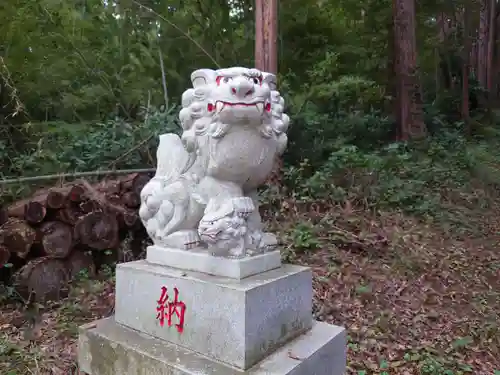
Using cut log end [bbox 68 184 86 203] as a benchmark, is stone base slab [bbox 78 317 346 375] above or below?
below

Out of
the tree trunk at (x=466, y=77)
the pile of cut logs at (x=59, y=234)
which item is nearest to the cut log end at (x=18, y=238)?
the pile of cut logs at (x=59, y=234)

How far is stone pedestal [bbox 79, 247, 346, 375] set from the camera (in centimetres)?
171

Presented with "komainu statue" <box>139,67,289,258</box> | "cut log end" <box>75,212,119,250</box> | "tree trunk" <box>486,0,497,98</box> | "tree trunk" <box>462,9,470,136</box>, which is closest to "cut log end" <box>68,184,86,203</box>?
"cut log end" <box>75,212,119,250</box>

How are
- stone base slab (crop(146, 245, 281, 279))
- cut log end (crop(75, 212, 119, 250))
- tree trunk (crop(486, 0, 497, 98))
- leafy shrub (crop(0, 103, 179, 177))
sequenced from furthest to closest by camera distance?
tree trunk (crop(486, 0, 497, 98)) → leafy shrub (crop(0, 103, 179, 177)) → cut log end (crop(75, 212, 119, 250)) → stone base slab (crop(146, 245, 281, 279))

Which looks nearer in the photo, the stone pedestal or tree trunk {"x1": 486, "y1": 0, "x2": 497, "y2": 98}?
the stone pedestal

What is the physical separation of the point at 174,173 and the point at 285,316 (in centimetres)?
91

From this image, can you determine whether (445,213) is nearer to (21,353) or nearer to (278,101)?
(278,101)

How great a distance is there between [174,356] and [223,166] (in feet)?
2.85

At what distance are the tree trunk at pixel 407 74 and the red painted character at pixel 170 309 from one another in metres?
5.28

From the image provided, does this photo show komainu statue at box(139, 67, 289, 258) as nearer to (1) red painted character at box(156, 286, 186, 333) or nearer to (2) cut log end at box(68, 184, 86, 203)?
(1) red painted character at box(156, 286, 186, 333)

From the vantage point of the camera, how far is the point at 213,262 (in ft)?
6.16

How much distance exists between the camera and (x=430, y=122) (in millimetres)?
7141

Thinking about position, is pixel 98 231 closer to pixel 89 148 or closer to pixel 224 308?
pixel 89 148

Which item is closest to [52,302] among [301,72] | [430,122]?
[301,72]
